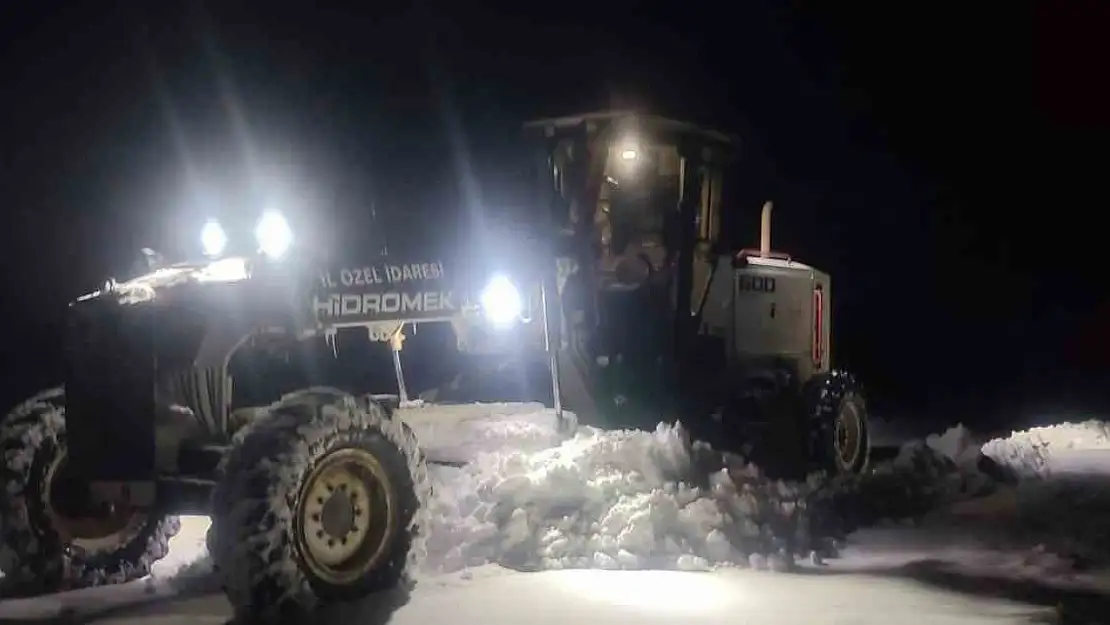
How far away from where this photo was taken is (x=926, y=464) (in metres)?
13.1

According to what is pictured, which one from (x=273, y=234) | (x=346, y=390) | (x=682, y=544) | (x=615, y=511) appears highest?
(x=273, y=234)

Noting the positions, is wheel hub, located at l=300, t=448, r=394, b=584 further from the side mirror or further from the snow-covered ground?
A: the side mirror

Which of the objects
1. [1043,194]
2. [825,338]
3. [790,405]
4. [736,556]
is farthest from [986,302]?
[736,556]

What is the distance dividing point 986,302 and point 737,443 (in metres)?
27.4

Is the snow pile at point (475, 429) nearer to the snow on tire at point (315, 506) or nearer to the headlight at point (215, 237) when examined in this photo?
the headlight at point (215, 237)

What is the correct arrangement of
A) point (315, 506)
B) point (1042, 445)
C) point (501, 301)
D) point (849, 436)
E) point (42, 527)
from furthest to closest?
1. point (1042, 445)
2. point (849, 436)
3. point (501, 301)
4. point (42, 527)
5. point (315, 506)

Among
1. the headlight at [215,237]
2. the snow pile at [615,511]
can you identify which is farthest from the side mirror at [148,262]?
the snow pile at [615,511]

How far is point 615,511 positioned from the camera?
357 inches

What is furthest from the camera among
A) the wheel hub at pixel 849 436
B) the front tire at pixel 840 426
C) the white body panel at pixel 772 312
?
the wheel hub at pixel 849 436

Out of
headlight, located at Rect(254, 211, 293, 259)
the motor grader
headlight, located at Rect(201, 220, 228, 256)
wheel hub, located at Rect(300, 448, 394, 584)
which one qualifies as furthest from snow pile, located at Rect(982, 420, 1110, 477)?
headlight, located at Rect(201, 220, 228, 256)

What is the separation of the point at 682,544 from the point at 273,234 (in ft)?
11.6

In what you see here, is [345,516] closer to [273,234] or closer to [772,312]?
[273,234]

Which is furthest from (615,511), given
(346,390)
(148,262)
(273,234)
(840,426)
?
(840,426)

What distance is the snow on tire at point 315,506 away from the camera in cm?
670
